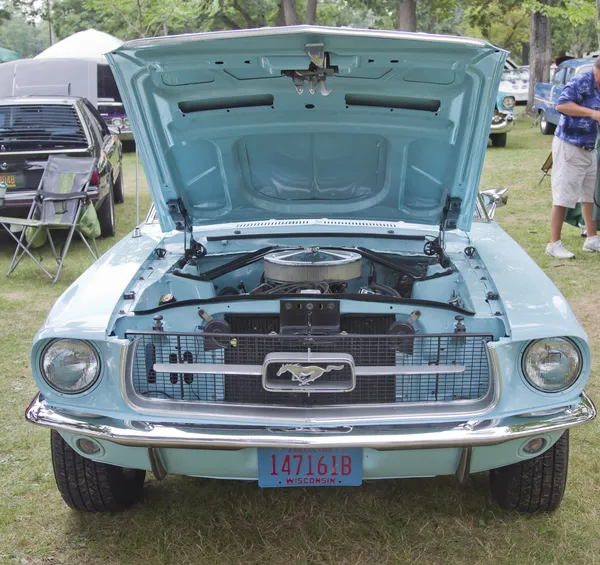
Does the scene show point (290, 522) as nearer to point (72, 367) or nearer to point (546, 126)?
point (72, 367)

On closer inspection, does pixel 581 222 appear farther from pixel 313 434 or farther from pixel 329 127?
pixel 313 434

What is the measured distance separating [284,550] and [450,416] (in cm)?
86

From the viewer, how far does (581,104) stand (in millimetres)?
6176

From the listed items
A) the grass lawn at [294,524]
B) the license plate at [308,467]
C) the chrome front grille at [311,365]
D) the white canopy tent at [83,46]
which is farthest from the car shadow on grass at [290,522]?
the white canopy tent at [83,46]

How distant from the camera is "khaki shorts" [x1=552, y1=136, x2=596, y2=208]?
6402mm

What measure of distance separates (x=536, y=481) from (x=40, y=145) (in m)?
6.24

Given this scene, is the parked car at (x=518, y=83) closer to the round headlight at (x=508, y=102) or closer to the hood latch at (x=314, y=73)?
the round headlight at (x=508, y=102)

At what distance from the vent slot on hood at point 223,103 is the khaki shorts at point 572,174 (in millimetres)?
4116

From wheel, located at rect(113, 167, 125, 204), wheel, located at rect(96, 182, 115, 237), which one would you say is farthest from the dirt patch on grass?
wheel, located at rect(113, 167, 125, 204)

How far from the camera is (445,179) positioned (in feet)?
11.6

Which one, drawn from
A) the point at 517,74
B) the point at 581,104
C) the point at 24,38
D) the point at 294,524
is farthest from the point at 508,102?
the point at 24,38

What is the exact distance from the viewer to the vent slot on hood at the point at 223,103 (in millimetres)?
3123

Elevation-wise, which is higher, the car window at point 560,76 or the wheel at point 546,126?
the car window at point 560,76

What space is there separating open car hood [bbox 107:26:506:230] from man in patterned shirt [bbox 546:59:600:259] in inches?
123
